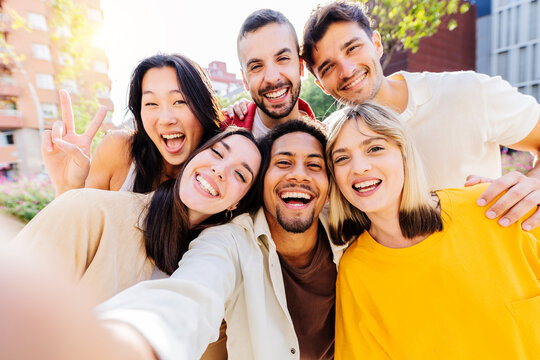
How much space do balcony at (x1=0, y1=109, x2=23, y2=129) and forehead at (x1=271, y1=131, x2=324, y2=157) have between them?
108 ft

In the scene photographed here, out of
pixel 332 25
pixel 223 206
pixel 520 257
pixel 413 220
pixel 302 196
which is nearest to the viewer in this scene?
pixel 520 257

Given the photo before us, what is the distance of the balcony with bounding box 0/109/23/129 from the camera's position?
26.7 m

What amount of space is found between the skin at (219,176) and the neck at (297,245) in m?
0.48

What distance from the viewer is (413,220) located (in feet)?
6.56

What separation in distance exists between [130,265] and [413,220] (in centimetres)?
179

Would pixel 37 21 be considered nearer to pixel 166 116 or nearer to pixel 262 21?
pixel 262 21

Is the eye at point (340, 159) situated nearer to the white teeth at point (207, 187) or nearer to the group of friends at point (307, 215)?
the group of friends at point (307, 215)

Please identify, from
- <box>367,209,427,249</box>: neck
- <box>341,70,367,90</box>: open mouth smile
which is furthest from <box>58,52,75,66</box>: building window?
<box>367,209,427,249</box>: neck

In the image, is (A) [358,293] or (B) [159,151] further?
(B) [159,151]

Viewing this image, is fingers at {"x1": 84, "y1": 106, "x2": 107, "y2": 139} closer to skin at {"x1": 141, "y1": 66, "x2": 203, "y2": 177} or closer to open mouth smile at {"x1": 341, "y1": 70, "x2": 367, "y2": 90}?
skin at {"x1": 141, "y1": 66, "x2": 203, "y2": 177}

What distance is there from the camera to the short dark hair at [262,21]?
2936 millimetres

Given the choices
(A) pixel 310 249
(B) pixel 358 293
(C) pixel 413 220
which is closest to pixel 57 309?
(B) pixel 358 293

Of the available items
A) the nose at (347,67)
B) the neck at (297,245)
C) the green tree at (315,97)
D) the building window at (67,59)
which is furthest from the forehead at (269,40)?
the green tree at (315,97)

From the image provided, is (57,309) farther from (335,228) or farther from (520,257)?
(520,257)
